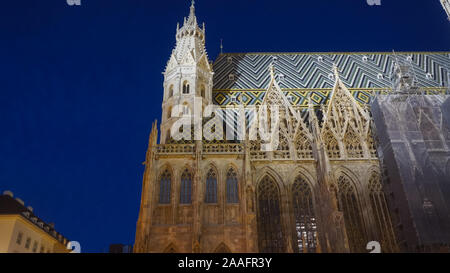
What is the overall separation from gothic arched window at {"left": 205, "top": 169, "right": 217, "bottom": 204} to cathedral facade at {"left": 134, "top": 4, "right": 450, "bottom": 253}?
5 cm

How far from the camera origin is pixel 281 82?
26812mm

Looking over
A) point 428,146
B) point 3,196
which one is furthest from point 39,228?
point 428,146

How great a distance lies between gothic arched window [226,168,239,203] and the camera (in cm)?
1812

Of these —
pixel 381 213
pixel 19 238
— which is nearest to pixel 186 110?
pixel 19 238

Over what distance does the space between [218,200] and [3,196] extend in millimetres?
14929

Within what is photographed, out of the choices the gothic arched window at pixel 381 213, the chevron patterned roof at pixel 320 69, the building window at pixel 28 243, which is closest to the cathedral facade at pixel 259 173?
the gothic arched window at pixel 381 213

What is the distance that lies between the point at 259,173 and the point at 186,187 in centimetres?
385

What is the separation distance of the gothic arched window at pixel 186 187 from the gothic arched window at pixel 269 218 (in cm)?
348

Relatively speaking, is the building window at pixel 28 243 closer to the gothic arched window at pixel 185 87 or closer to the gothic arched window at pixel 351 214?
the gothic arched window at pixel 185 87

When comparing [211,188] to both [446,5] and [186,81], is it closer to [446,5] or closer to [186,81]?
[186,81]

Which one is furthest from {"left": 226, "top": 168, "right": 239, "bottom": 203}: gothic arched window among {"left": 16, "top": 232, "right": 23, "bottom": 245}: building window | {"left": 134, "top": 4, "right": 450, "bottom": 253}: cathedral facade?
{"left": 16, "top": 232, "right": 23, "bottom": 245}: building window

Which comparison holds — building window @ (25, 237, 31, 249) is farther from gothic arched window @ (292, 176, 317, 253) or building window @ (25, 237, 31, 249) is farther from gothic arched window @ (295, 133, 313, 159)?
gothic arched window @ (295, 133, 313, 159)

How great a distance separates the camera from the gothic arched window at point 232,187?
59.5 ft

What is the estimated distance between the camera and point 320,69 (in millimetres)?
28797
